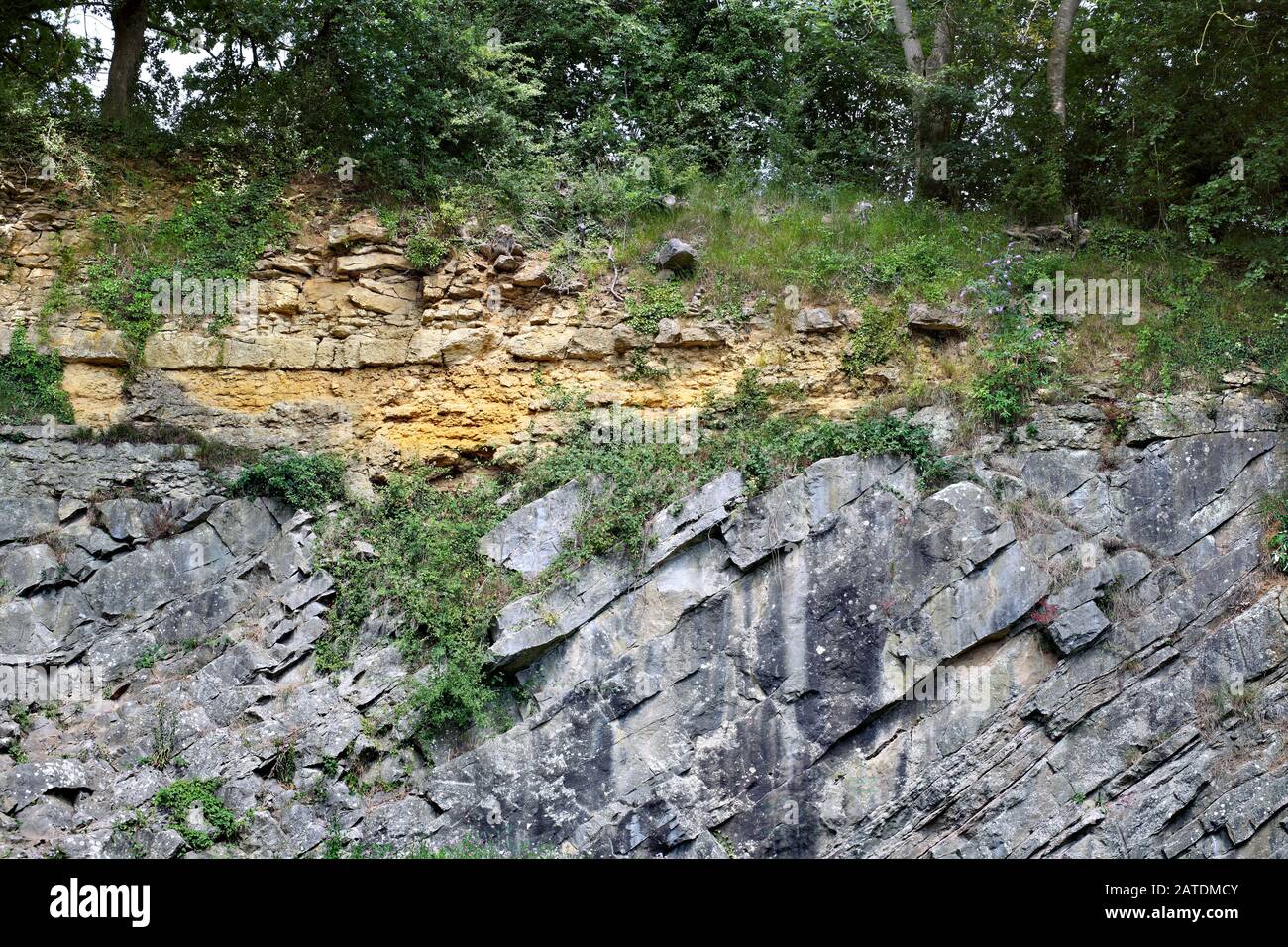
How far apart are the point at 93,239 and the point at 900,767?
10951 mm

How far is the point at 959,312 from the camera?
11.5 meters

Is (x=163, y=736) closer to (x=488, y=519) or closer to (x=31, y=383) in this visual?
(x=488, y=519)

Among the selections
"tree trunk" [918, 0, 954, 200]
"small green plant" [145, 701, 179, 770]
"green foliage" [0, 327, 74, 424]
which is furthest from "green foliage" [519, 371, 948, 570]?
"green foliage" [0, 327, 74, 424]

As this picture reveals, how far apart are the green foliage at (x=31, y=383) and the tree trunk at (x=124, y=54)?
11.5 feet

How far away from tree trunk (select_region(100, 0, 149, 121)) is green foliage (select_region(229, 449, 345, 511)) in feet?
17.9

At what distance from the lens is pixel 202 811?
8445 millimetres

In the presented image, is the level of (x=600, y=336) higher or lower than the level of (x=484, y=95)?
lower

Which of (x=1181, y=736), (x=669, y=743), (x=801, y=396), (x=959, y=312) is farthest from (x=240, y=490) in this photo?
(x=1181, y=736)

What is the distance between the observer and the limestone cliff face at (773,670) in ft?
29.1

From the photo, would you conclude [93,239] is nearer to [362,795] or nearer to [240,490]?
[240,490]

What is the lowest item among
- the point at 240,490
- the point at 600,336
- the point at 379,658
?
the point at 379,658

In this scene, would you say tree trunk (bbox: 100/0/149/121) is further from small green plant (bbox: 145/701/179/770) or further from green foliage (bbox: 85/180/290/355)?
small green plant (bbox: 145/701/179/770)

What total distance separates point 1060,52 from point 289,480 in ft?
38.0

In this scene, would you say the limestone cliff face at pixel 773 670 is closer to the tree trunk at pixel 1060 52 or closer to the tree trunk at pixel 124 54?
the tree trunk at pixel 124 54
